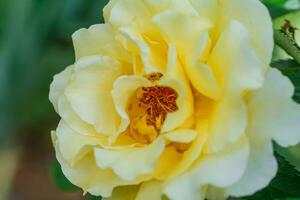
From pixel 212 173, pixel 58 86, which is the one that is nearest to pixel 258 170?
pixel 212 173

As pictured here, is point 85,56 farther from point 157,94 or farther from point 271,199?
point 271,199

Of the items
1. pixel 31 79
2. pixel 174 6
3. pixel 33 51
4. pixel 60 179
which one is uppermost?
pixel 174 6

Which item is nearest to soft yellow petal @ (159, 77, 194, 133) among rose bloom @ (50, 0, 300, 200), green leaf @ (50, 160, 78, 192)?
rose bloom @ (50, 0, 300, 200)

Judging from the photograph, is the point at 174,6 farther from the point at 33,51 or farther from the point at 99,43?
the point at 33,51

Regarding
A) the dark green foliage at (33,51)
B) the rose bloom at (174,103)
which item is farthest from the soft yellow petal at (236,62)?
the dark green foliage at (33,51)

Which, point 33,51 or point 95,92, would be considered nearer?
point 95,92

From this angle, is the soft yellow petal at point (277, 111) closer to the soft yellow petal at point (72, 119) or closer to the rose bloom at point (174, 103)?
the rose bloom at point (174, 103)

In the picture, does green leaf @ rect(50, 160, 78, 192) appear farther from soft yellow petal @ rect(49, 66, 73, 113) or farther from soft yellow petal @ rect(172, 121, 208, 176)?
soft yellow petal @ rect(172, 121, 208, 176)
